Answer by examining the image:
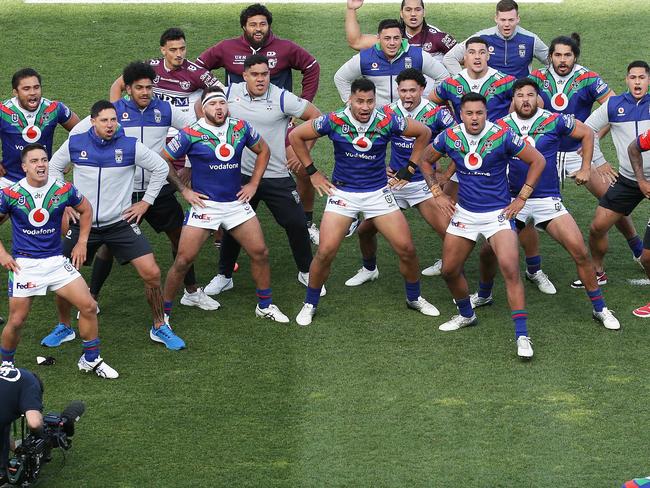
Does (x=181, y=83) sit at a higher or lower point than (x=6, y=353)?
higher

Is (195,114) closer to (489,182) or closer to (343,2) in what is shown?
(489,182)

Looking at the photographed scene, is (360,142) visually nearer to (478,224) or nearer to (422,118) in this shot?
(422,118)

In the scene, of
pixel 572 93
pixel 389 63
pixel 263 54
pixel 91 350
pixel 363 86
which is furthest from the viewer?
pixel 263 54

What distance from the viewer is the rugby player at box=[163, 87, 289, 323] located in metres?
11.1

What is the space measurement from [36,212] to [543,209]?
4.13 m

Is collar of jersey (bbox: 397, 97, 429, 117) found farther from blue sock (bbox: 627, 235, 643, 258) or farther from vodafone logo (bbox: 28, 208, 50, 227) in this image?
vodafone logo (bbox: 28, 208, 50, 227)

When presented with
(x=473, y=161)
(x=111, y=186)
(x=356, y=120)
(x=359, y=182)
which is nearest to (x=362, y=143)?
(x=356, y=120)

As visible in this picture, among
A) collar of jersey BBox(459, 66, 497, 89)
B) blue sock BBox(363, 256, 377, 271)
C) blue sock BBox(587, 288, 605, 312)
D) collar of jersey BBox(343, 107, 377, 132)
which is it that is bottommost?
blue sock BBox(363, 256, 377, 271)

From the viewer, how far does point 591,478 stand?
886 cm

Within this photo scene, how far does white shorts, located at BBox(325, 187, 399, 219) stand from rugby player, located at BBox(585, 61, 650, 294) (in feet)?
6.36

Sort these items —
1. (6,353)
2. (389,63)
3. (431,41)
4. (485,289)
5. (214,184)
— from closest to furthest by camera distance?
(6,353) < (214,184) < (485,289) < (389,63) < (431,41)

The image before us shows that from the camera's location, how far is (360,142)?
1119 centimetres

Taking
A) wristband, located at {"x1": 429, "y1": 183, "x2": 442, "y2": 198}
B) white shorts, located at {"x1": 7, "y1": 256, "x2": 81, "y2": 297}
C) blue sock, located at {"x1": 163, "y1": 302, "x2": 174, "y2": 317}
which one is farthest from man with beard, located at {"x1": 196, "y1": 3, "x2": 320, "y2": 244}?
white shorts, located at {"x1": 7, "y1": 256, "x2": 81, "y2": 297}

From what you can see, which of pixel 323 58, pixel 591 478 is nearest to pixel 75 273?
pixel 591 478
